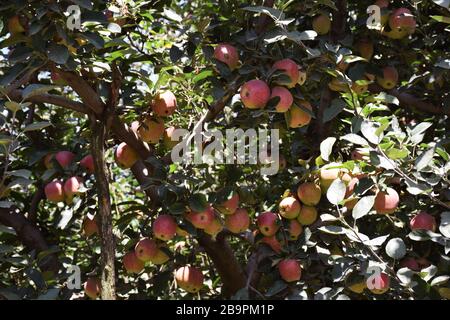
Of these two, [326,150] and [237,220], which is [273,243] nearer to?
[237,220]

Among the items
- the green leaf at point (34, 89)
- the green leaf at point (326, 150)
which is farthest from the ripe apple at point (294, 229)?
the green leaf at point (34, 89)

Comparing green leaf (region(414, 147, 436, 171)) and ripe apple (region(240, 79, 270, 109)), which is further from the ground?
ripe apple (region(240, 79, 270, 109))

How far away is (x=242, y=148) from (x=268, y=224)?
25cm

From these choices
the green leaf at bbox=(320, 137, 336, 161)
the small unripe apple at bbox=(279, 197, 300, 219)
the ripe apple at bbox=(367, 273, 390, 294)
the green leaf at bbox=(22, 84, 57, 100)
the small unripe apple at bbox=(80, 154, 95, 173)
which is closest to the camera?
the green leaf at bbox=(22, 84, 57, 100)

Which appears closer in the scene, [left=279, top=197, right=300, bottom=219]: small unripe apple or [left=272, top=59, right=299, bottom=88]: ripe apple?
[left=272, top=59, right=299, bottom=88]: ripe apple

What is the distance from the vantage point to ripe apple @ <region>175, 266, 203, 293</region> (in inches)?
80.7

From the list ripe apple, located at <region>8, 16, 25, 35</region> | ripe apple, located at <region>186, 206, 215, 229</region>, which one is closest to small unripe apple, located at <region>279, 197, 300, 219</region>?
ripe apple, located at <region>186, 206, 215, 229</region>

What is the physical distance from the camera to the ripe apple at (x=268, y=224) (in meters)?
1.99

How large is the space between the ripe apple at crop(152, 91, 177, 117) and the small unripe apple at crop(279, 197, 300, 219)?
1.40ft

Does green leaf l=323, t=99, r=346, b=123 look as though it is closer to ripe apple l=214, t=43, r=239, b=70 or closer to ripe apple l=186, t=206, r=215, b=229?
ripe apple l=214, t=43, r=239, b=70

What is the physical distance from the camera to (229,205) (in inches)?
76.4

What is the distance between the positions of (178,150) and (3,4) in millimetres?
601

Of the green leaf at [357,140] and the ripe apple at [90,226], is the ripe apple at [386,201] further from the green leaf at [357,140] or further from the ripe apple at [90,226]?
the ripe apple at [90,226]
